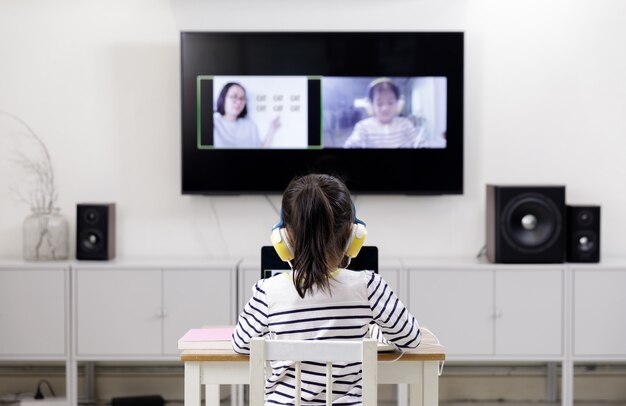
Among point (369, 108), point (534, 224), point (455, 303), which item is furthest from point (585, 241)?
point (369, 108)

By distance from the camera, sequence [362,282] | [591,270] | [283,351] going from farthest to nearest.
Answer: [591,270], [362,282], [283,351]

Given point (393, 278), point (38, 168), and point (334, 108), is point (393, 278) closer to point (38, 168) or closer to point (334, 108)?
point (334, 108)

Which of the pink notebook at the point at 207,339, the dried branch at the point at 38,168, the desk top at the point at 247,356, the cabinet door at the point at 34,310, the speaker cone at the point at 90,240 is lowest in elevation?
the cabinet door at the point at 34,310

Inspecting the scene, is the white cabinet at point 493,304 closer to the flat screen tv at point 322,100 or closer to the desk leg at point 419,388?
the flat screen tv at point 322,100

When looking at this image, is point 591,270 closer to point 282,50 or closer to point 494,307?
point 494,307

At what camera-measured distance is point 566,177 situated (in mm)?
4652

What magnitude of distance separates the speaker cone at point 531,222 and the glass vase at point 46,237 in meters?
2.22

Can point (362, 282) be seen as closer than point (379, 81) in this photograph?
Yes

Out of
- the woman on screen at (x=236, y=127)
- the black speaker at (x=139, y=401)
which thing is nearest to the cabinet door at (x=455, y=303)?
the woman on screen at (x=236, y=127)

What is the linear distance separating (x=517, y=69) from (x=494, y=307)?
1260 millimetres

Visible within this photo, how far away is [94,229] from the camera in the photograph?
4438 millimetres

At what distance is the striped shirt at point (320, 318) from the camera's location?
89.8 inches

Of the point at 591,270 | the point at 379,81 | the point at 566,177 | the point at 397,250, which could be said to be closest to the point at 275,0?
the point at 379,81

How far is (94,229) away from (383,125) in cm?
155
